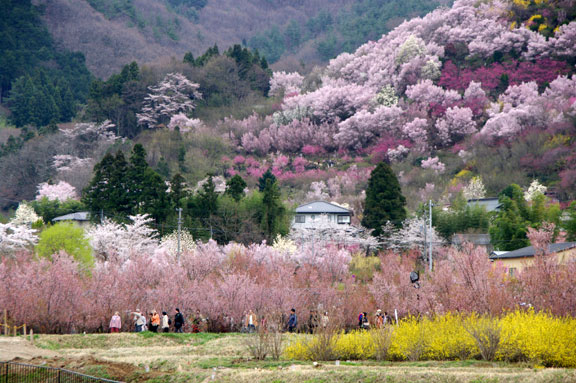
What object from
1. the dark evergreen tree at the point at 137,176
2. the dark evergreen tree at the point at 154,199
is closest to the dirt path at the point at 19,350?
the dark evergreen tree at the point at 154,199

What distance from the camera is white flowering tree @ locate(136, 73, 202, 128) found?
3629 inches

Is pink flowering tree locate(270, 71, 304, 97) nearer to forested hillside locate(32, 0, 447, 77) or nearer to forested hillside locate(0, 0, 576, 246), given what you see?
forested hillside locate(0, 0, 576, 246)

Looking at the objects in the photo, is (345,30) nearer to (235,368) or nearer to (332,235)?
(332,235)

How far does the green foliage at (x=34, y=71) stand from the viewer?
368 feet

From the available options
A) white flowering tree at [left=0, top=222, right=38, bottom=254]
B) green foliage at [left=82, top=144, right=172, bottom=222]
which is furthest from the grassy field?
green foliage at [left=82, top=144, right=172, bottom=222]

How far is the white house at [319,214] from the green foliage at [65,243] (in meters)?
20.4

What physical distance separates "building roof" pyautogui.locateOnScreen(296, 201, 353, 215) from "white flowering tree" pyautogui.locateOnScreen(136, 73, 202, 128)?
38681mm

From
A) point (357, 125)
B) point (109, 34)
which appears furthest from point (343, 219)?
point (109, 34)

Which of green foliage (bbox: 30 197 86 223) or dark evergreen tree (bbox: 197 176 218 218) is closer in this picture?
dark evergreen tree (bbox: 197 176 218 218)

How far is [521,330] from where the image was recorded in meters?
16.9

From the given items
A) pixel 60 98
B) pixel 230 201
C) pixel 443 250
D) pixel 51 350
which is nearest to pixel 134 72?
pixel 60 98

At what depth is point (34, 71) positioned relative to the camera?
5202 inches

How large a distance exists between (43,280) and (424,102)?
6391cm

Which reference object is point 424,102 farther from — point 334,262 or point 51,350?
point 51,350
